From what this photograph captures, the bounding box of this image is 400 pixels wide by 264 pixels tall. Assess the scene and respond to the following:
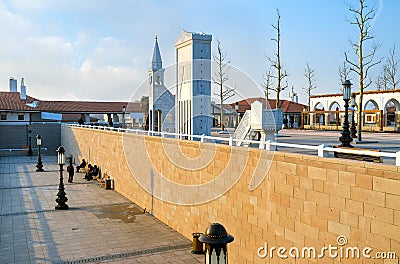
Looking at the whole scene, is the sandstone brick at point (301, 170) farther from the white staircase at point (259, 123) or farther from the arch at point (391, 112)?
the arch at point (391, 112)

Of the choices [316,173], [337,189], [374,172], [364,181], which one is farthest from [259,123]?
[374,172]

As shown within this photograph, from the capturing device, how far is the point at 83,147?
25562 millimetres

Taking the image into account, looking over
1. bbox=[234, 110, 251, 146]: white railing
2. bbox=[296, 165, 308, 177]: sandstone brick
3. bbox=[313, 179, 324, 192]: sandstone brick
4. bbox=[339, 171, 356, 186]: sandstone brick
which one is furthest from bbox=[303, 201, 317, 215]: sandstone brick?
bbox=[234, 110, 251, 146]: white railing

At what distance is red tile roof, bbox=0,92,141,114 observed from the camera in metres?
38.1

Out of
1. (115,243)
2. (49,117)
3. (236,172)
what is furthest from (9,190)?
Answer: (49,117)

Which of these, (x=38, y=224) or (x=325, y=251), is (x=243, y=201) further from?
(x=38, y=224)

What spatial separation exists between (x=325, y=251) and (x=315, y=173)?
3.86ft

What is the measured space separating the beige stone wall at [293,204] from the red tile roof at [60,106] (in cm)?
2820

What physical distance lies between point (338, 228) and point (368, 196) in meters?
0.75

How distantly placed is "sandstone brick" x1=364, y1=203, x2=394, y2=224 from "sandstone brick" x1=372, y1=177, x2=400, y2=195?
24cm

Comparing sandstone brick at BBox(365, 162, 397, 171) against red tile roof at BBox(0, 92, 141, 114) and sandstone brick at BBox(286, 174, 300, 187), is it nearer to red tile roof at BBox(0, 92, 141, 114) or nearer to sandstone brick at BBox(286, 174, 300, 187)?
sandstone brick at BBox(286, 174, 300, 187)

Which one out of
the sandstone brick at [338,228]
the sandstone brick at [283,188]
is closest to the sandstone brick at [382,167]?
the sandstone brick at [338,228]

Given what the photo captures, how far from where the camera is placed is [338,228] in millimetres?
5500

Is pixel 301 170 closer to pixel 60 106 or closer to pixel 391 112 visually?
pixel 391 112
